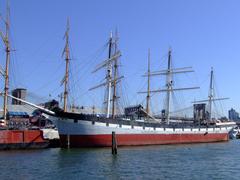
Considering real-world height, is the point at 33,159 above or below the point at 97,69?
below

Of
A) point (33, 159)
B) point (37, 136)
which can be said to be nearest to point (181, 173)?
point (33, 159)

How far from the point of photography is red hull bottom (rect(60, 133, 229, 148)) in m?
62.3

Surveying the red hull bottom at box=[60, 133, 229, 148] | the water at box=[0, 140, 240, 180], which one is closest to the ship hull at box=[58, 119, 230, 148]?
the red hull bottom at box=[60, 133, 229, 148]

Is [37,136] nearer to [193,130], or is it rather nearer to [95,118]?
[95,118]

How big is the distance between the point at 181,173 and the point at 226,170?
197 inches

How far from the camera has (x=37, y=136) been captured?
5694cm

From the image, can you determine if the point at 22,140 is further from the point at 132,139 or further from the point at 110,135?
the point at 132,139

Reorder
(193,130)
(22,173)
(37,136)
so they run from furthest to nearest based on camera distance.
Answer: (193,130) < (37,136) < (22,173)

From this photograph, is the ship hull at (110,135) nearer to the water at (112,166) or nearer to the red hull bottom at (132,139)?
the red hull bottom at (132,139)

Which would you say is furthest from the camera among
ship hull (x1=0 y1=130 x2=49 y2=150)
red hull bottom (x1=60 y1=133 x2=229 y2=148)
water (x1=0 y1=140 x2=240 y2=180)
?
red hull bottom (x1=60 y1=133 x2=229 y2=148)

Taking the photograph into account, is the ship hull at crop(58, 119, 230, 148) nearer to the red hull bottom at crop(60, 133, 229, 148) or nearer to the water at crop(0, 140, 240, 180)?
the red hull bottom at crop(60, 133, 229, 148)

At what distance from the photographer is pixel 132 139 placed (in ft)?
223

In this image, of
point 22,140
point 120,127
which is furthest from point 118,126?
point 22,140

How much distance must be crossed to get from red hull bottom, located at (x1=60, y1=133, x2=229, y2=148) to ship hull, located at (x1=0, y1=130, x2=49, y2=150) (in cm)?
521
